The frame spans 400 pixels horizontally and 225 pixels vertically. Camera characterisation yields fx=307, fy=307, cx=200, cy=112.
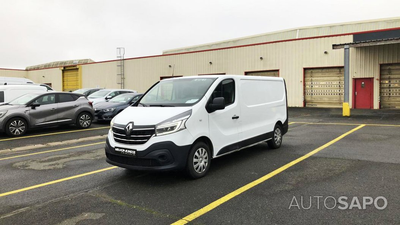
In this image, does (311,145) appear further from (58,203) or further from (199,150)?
(58,203)

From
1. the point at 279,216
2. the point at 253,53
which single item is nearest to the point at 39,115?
the point at 279,216

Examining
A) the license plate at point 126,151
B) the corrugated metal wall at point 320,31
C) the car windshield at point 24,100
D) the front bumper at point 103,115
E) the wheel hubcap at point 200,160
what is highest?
the corrugated metal wall at point 320,31

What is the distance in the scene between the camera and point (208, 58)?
87.6 ft

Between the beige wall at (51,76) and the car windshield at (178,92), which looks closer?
the car windshield at (178,92)

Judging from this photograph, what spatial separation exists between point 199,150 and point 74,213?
7.21 ft

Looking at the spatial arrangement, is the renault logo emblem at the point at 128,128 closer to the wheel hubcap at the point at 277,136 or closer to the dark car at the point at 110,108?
the wheel hubcap at the point at 277,136

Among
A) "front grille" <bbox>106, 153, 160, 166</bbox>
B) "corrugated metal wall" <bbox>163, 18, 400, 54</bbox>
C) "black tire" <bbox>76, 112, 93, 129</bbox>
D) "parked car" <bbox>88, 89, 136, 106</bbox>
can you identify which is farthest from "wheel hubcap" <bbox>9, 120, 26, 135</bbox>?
"corrugated metal wall" <bbox>163, 18, 400, 54</bbox>

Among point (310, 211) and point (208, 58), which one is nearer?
point (310, 211)

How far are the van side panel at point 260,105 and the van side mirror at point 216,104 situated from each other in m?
1.04

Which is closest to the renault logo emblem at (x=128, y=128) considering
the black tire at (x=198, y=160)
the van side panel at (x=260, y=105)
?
the black tire at (x=198, y=160)

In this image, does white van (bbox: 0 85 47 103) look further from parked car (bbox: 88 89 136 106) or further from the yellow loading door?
the yellow loading door

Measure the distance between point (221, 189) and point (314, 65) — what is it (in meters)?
18.5

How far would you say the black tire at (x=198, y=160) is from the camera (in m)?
5.14

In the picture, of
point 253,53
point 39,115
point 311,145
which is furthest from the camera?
point 253,53
